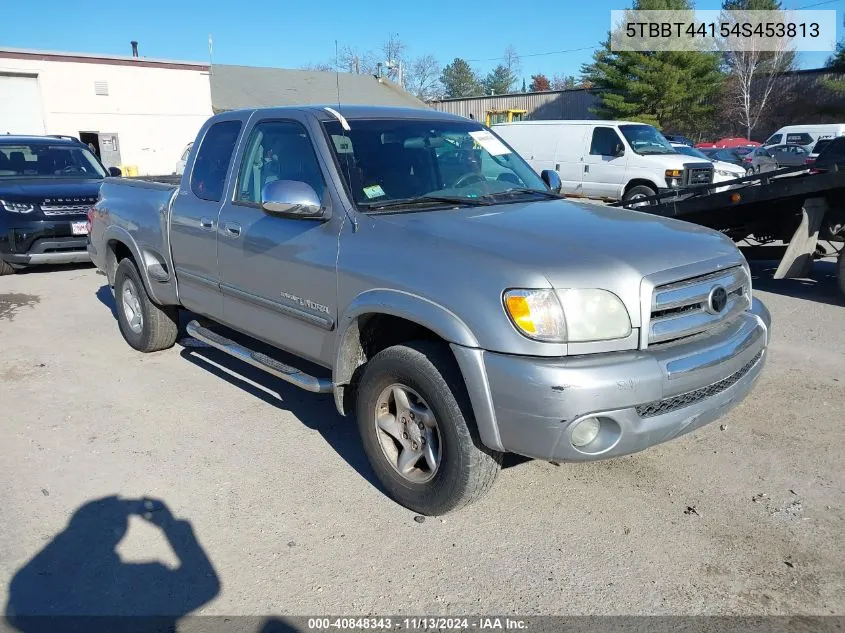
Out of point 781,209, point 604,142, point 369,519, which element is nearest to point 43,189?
point 369,519

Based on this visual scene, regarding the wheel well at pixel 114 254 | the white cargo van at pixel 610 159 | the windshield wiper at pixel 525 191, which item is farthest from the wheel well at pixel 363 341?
A: the white cargo van at pixel 610 159

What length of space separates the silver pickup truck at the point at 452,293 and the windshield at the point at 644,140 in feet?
34.9

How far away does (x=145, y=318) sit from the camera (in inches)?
231

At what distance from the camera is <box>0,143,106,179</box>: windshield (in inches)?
412

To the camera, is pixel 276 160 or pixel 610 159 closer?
pixel 276 160

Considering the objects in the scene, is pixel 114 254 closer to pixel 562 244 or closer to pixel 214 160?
pixel 214 160

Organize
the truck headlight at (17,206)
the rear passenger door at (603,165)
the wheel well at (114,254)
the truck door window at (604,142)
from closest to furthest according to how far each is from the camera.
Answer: the wheel well at (114,254)
the truck headlight at (17,206)
the rear passenger door at (603,165)
the truck door window at (604,142)

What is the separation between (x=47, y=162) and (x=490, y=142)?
8.85m

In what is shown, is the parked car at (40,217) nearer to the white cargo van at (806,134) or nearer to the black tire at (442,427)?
the black tire at (442,427)

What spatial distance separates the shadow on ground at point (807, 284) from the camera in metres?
7.74

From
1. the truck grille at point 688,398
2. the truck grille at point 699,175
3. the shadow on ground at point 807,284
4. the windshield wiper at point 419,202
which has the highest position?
the windshield wiper at point 419,202

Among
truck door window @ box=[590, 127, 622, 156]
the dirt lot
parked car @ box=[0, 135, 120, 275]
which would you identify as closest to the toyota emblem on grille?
the dirt lot

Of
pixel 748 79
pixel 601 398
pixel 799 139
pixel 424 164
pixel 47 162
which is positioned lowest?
pixel 601 398

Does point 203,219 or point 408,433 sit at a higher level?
point 203,219
